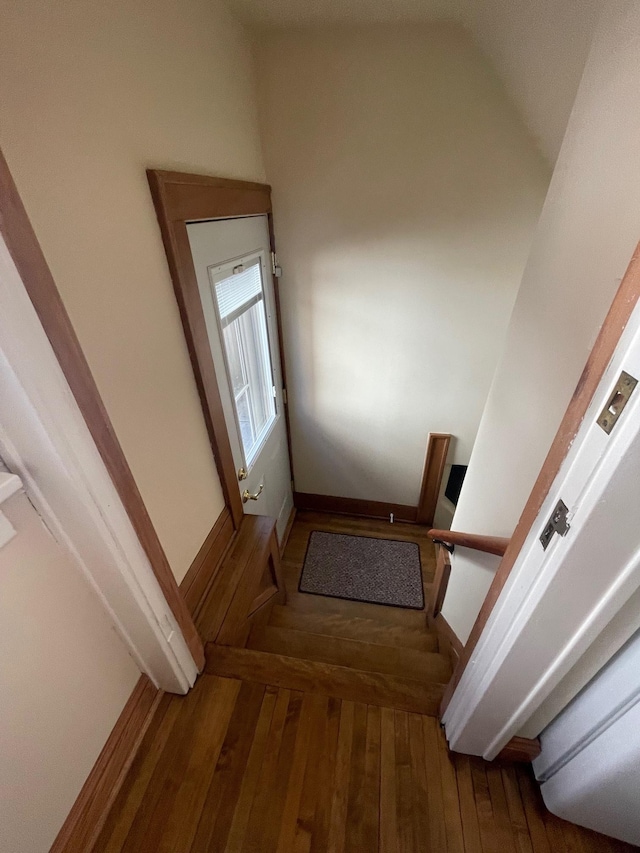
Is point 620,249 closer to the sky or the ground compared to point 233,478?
closer to the sky

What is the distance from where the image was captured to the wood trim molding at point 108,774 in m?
0.93

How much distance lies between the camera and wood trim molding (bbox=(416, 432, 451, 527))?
2.68 m

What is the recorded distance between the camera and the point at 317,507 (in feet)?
10.6

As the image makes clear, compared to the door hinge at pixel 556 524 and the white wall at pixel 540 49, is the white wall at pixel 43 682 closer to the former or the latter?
the door hinge at pixel 556 524

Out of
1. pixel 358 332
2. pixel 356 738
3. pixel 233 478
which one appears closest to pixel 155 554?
pixel 233 478

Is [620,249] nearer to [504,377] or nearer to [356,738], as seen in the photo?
[504,377]

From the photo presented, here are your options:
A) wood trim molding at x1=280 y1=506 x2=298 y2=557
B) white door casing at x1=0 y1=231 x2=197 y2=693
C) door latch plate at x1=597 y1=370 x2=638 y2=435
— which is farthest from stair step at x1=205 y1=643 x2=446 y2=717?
wood trim molding at x1=280 y1=506 x2=298 y2=557

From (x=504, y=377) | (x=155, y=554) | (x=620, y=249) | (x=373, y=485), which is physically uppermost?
(x=620, y=249)

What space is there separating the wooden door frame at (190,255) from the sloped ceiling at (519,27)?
64 centimetres

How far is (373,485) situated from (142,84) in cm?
263

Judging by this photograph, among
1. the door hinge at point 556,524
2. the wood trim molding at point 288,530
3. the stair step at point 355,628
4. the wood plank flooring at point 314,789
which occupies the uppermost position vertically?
the door hinge at point 556,524

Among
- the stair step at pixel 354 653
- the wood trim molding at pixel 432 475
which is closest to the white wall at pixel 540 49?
the wood trim molding at pixel 432 475

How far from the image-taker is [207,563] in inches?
58.6

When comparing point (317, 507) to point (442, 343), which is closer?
point (442, 343)
